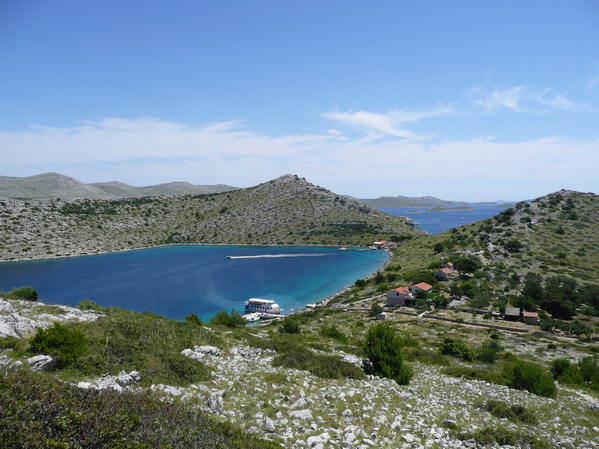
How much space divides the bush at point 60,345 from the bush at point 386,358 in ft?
47.1

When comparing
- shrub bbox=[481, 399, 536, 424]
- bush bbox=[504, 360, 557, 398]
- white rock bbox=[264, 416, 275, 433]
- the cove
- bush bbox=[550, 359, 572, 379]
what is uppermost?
white rock bbox=[264, 416, 275, 433]

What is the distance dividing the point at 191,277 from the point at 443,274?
63.1 m

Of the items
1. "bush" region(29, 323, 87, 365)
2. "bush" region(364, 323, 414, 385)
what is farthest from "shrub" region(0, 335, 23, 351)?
"bush" region(364, 323, 414, 385)

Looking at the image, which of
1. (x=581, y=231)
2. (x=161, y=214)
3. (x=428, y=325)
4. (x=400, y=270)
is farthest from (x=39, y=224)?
(x=581, y=231)

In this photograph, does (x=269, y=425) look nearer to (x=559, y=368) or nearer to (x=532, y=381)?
(x=532, y=381)

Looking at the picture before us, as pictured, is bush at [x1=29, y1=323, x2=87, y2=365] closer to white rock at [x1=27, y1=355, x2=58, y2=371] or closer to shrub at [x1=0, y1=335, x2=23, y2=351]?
white rock at [x1=27, y1=355, x2=58, y2=371]

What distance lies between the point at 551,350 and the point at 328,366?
95.1ft

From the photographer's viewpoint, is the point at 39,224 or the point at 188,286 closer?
Answer: the point at 188,286

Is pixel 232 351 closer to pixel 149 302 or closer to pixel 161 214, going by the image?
pixel 149 302

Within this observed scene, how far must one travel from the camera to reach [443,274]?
68.2m

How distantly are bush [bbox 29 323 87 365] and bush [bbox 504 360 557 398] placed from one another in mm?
21589

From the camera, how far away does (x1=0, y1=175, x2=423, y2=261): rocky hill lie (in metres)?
121

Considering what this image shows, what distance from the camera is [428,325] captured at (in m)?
44.0

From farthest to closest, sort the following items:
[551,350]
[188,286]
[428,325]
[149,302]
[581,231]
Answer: [581,231], [188,286], [149,302], [428,325], [551,350]
